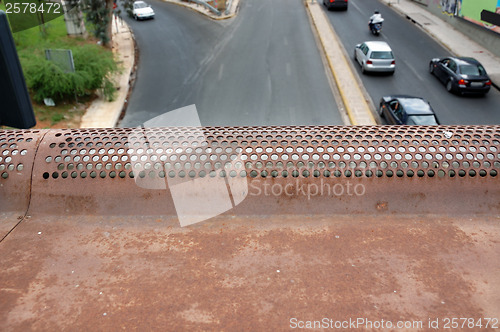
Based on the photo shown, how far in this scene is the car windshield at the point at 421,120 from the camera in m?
14.8

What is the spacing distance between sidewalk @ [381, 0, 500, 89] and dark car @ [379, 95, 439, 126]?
7664 mm

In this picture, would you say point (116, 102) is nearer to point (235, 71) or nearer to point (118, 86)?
point (118, 86)

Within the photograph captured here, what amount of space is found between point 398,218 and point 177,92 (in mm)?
16632

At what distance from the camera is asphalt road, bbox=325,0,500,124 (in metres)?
18.2

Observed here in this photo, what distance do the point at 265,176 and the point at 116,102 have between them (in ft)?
49.3

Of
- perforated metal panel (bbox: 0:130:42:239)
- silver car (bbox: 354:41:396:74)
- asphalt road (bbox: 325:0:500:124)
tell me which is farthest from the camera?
silver car (bbox: 354:41:396:74)

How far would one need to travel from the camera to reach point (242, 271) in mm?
5324

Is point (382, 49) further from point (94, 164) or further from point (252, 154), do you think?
point (94, 164)

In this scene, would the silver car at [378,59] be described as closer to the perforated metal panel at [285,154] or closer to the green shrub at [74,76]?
the green shrub at [74,76]

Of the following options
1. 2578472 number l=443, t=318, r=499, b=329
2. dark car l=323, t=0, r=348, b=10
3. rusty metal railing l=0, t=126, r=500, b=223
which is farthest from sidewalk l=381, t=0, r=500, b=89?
2578472 number l=443, t=318, r=499, b=329

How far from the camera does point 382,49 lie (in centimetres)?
2167

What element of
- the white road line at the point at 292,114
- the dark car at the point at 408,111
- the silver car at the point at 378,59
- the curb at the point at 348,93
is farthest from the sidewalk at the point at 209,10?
the dark car at the point at 408,111

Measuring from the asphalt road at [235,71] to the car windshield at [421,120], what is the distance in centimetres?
322

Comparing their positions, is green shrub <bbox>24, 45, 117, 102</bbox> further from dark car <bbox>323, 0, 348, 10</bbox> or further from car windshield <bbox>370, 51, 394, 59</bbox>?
dark car <bbox>323, 0, 348, 10</bbox>
